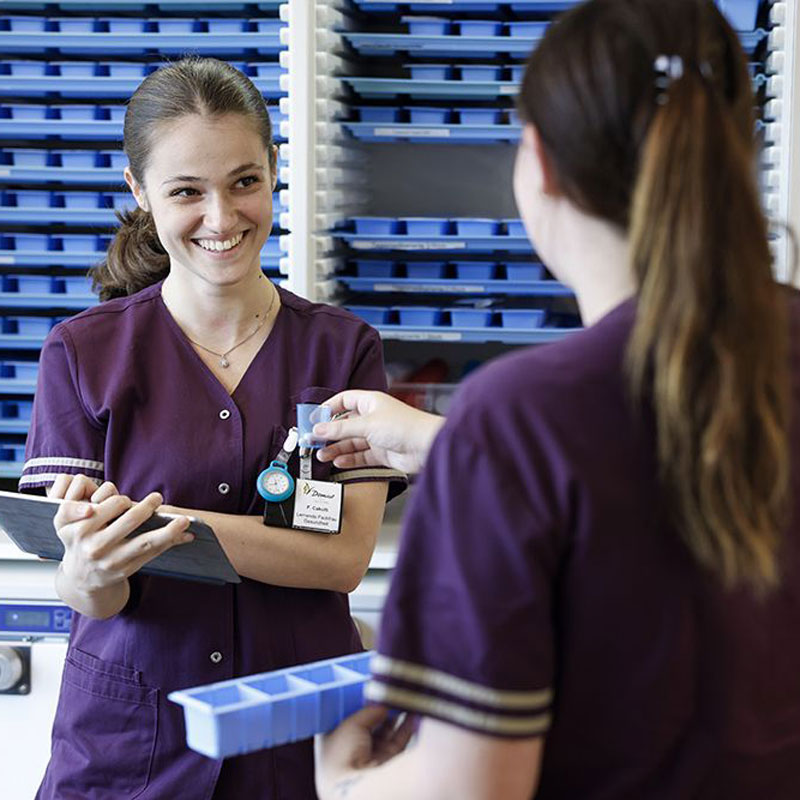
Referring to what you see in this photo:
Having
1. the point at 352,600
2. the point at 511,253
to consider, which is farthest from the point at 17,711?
the point at 511,253

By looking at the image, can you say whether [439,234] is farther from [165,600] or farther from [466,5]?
[165,600]

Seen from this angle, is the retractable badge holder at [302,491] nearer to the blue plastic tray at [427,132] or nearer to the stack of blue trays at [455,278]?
the stack of blue trays at [455,278]

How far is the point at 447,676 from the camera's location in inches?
30.0

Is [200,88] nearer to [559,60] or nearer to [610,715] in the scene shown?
[559,60]

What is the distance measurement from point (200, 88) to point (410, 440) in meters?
0.54

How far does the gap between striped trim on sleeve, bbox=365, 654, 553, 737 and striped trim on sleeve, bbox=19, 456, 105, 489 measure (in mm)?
803

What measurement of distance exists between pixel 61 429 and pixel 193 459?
172 millimetres

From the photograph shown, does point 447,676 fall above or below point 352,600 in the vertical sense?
above

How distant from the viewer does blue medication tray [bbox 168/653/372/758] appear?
88 centimetres

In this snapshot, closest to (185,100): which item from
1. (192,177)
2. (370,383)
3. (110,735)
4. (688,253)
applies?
(192,177)

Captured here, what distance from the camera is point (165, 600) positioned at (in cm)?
150

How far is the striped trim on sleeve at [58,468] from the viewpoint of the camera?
1488mm

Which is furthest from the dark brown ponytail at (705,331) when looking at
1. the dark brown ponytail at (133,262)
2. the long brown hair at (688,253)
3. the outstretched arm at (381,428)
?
the dark brown ponytail at (133,262)

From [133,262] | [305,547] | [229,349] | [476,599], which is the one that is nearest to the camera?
[476,599]
